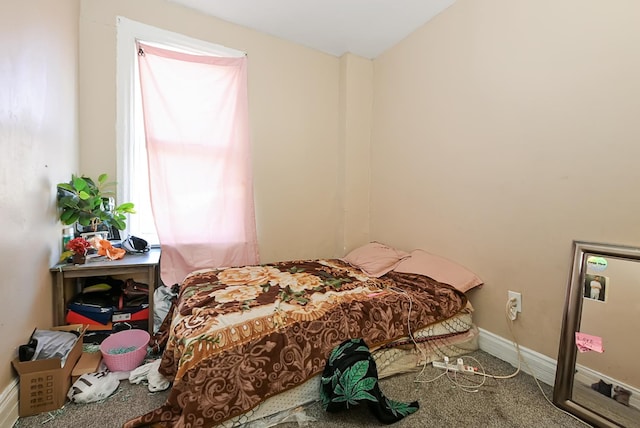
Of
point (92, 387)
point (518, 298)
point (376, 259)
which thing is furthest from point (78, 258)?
point (518, 298)

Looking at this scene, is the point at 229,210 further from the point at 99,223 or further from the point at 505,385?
the point at 505,385

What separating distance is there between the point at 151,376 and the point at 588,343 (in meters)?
2.19

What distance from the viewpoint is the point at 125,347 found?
1681mm

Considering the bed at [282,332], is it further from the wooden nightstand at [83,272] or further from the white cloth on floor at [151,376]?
the wooden nightstand at [83,272]

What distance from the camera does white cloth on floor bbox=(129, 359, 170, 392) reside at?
143cm

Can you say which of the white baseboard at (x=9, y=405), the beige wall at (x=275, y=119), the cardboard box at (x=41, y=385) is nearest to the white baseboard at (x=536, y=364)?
the beige wall at (x=275, y=119)

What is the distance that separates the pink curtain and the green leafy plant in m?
0.28

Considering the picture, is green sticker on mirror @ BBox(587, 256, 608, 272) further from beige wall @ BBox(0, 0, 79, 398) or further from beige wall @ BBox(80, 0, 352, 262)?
beige wall @ BBox(0, 0, 79, 398)

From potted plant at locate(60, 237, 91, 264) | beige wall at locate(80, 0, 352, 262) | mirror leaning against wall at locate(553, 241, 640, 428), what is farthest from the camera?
beige wall at locate(80, 0, 352, 262)

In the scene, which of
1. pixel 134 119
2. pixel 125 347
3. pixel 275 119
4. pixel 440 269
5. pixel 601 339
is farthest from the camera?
pixel 275 119

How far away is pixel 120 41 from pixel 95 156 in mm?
886

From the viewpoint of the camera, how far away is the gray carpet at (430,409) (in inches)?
48.6

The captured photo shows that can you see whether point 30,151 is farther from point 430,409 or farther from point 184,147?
point 430,409

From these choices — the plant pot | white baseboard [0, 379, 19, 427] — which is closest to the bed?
white baseboard [0, 379, 19, 427]
